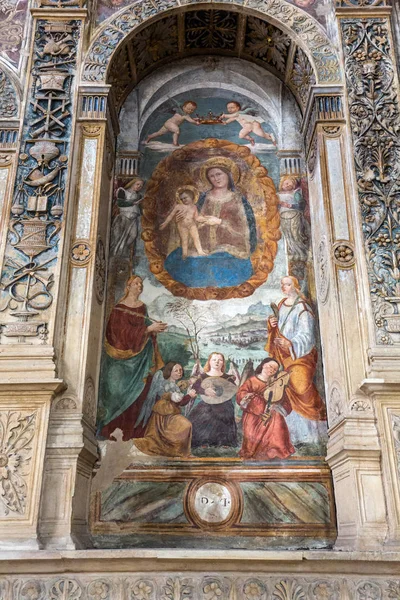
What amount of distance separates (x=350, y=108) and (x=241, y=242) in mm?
2179

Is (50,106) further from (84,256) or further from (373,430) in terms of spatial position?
(373,430)

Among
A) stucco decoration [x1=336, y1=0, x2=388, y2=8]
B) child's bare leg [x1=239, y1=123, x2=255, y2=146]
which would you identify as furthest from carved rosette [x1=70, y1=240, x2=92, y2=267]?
stucco decoration [x1=336, y1=0, x2=388, y2=8]

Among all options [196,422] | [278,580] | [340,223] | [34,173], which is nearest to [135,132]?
[34,173]

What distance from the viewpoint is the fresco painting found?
300 inches

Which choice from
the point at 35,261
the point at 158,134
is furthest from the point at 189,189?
the point at 35,261

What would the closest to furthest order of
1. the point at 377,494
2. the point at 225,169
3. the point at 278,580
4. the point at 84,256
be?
1. the point at 278,580
2. the point at 377,494
3. the point at 84,256
4. the point at 225,169

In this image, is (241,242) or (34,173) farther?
(241,242)

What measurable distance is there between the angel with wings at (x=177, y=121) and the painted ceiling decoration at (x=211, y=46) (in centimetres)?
67

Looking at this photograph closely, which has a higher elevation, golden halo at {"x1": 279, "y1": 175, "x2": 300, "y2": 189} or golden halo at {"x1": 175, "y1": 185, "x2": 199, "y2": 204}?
golden halo at {"x1": 279, "y1": 175, "x2": 300, "y2": 189}

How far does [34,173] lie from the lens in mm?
7844

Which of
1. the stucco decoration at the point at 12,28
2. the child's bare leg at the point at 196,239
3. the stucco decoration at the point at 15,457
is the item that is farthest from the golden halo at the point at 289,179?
the stucco decoration at the point at 15,457

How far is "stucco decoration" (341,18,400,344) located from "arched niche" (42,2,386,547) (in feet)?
0.67

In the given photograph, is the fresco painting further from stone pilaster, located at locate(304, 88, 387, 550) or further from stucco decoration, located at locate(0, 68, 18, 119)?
stucco decoration, located at locate(0, 68, 18, 119)

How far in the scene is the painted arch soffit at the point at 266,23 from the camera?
27.7 feet
